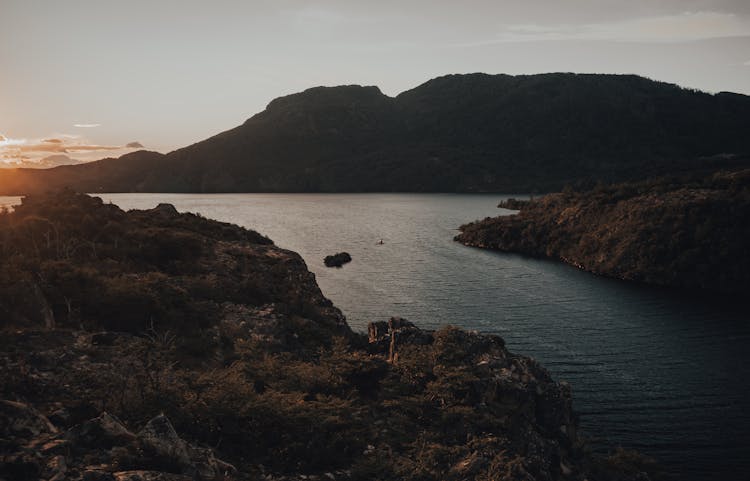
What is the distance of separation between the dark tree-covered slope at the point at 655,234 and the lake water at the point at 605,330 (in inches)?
359

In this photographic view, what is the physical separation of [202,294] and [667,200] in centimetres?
11504

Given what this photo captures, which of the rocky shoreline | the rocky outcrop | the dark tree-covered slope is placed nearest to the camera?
the rocky outcrop

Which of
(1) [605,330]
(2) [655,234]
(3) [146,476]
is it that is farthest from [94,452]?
(2) [655,234]

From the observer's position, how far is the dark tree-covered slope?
97.6m

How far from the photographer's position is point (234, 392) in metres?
20.9

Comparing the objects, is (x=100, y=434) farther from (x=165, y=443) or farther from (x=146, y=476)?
(x=146, y=476)

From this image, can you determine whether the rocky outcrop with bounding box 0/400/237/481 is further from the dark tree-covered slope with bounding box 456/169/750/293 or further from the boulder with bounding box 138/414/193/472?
the dark tree-covered slope with bounding box 456/169/750/293

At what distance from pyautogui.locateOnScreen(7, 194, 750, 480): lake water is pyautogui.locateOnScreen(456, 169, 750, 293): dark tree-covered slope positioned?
912 cm

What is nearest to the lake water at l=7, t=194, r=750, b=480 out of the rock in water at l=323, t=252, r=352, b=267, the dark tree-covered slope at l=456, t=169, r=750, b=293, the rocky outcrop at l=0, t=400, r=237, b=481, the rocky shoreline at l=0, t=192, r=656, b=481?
the rock in water at l=323, t=252, r=352, b=267

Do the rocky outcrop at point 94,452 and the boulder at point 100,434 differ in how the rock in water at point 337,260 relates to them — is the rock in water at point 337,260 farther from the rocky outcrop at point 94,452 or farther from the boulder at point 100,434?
the boulder at point 100,434

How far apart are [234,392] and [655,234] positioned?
11088 cm

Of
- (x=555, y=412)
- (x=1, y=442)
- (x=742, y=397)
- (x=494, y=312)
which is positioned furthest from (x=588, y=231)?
(x=1, y=442)

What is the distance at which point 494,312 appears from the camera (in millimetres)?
72625

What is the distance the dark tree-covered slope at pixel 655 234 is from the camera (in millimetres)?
97625
